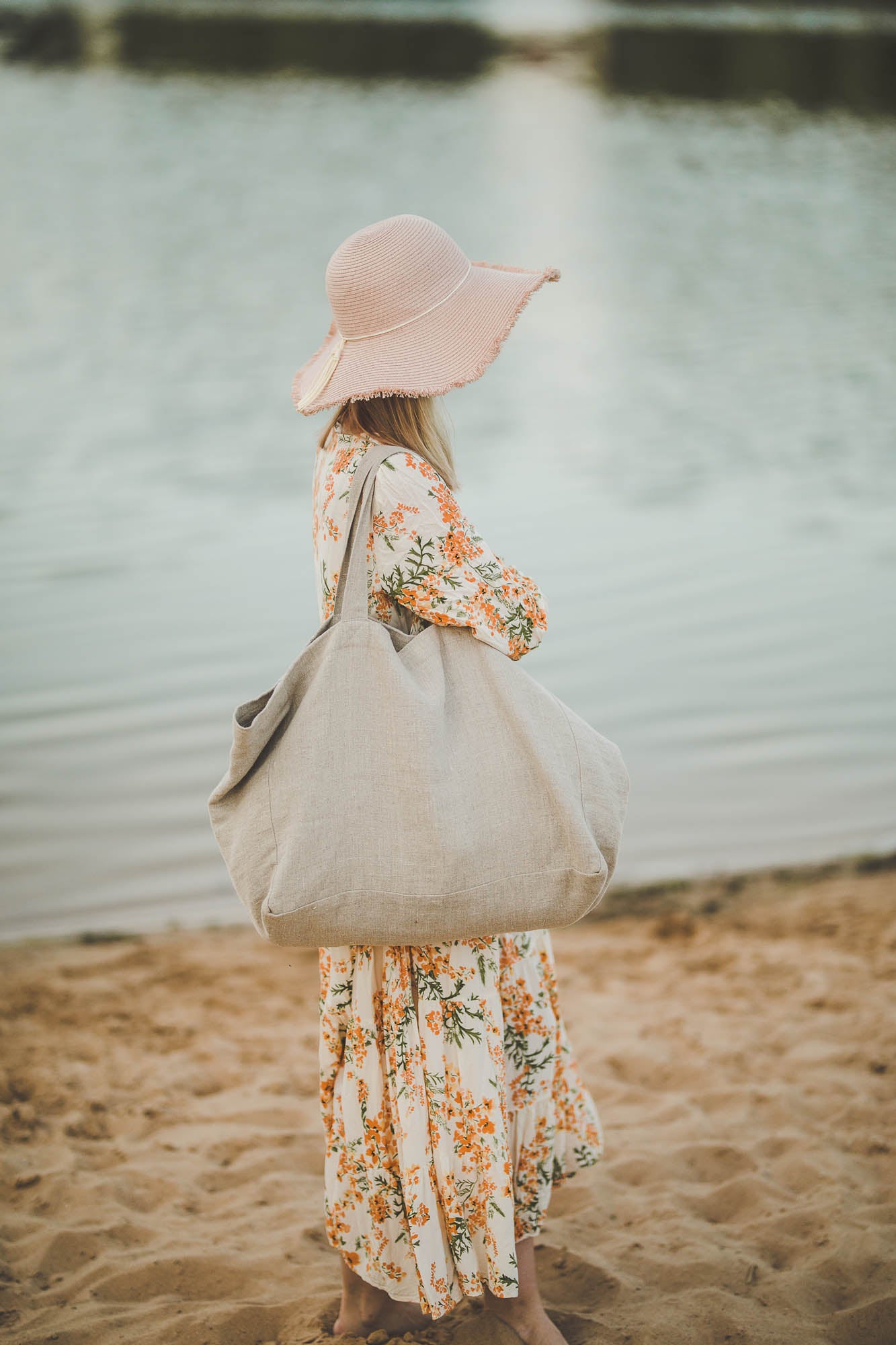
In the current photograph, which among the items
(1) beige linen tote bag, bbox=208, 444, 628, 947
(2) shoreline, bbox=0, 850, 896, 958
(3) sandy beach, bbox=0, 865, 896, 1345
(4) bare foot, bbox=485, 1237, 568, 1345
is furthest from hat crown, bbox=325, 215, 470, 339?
(2) shoreline, bbox=0, 850, 896, 958

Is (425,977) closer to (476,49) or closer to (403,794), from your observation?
(403,794)

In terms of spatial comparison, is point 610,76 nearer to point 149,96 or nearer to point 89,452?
point 149,96

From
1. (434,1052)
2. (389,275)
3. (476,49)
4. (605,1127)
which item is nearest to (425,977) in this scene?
(434,1052)

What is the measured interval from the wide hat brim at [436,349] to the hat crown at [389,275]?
2 cm

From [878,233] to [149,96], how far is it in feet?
39.7

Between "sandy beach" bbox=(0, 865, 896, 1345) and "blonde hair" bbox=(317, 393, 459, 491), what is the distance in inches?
58.7

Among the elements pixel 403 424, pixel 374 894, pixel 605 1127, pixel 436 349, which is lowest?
pixel 605 1127

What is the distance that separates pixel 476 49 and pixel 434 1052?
2814cm

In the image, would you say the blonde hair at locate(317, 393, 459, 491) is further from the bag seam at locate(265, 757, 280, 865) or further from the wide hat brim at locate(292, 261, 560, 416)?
the bag seam at locate(265, 757, 280, 865)

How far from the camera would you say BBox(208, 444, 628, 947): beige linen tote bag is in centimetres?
180

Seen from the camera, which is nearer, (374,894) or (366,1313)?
(374,894)

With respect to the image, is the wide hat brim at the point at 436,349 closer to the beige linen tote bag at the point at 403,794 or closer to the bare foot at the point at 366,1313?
the beige linen tote bag at the point at 403,794

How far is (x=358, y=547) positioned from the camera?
1882 millimetres

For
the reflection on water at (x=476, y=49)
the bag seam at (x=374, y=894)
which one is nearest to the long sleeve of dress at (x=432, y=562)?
the bag seam at (x=374, y=894)
